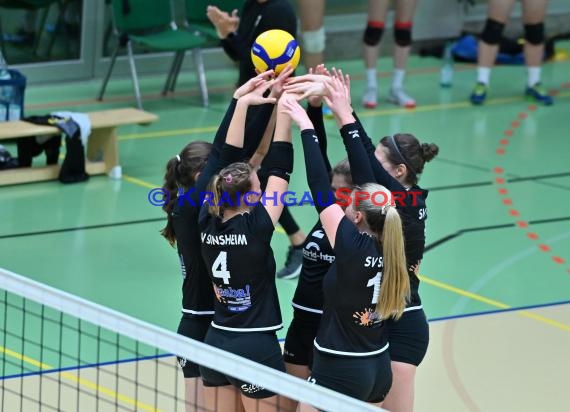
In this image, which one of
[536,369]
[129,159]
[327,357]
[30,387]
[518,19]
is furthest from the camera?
[518,19]

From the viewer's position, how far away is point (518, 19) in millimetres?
16156

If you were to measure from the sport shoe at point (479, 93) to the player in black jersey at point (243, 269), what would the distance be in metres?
8.68

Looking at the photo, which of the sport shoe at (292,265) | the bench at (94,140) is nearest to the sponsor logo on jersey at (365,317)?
the sport shoe at (292,265)

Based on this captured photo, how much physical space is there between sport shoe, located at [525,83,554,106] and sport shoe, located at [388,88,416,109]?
1.46m

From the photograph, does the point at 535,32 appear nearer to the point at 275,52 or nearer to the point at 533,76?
the point at 533,76

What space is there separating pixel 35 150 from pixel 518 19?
888cm

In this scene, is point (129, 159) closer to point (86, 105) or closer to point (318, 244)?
point (86, 105)

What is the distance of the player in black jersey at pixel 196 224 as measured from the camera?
179 inches

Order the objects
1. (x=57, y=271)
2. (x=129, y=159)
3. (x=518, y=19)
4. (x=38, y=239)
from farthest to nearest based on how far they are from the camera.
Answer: (x=518, y=19)
(x=129, y=159)
(x=38, y=239)
(x=57, y=271)

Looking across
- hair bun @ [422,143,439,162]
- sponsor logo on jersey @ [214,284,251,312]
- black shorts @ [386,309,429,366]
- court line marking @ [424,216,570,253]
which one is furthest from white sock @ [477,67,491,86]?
sponsor logo on jersey @ [214,284,251,312]

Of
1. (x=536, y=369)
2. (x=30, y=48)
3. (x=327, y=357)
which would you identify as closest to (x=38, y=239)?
Answer: (x=536, y=369)

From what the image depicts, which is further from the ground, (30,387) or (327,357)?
(327,357)

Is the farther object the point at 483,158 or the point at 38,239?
the point at 483,158

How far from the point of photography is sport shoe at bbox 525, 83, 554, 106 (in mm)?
12781
